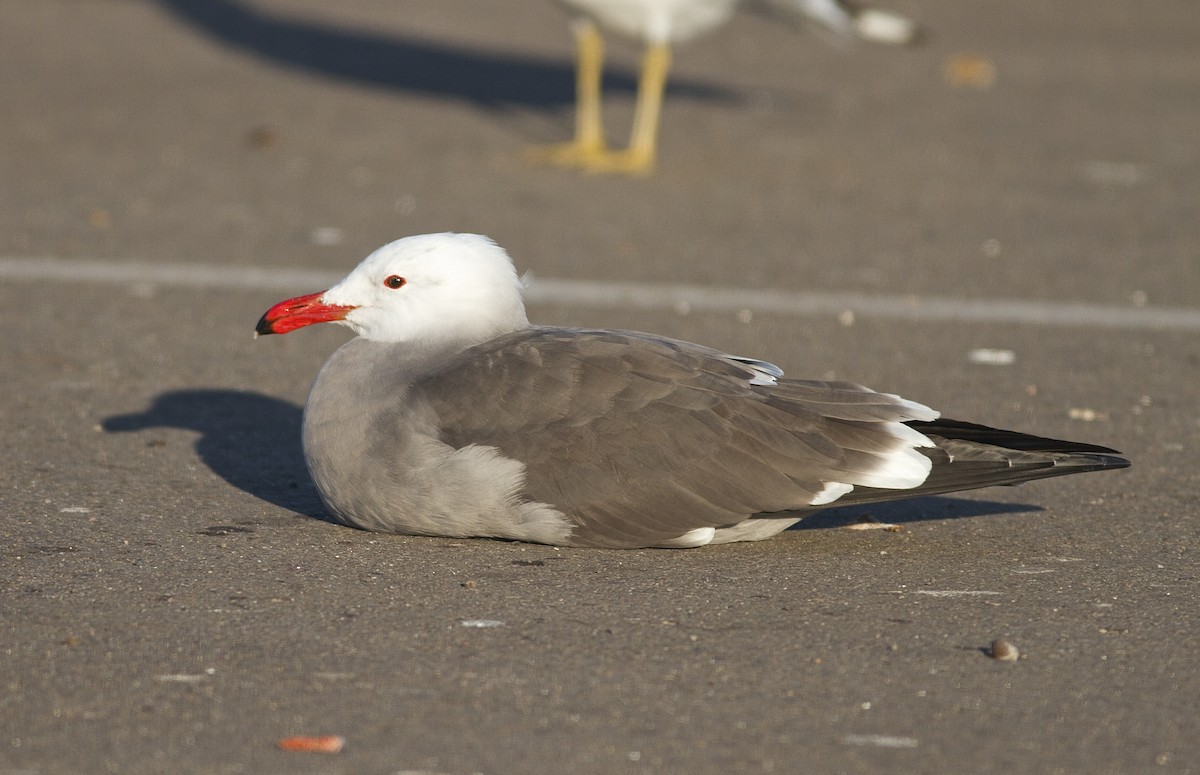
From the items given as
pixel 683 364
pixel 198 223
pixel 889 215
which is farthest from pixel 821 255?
pixel 683 364

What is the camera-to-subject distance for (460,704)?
12.1ft

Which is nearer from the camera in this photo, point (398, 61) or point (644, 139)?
point (644, 139)

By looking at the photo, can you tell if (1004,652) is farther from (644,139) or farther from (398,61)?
(398,61)

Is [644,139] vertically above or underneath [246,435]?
above

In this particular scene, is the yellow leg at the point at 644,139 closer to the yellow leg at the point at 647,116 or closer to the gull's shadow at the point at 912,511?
the yellow leg at the point at 647,116

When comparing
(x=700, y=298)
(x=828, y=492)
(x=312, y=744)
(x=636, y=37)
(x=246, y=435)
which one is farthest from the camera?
(x=636, y=37)

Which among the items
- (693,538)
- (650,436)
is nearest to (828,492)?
(693,538)

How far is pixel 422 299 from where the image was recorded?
515 cm

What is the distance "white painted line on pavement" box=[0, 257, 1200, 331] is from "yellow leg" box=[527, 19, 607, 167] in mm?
3490

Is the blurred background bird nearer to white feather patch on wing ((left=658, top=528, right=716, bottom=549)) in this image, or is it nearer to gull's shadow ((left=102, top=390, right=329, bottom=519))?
gull's shadow ((left=102, top=390, right=329, bottom=519))

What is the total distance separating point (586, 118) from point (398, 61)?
15.1ft

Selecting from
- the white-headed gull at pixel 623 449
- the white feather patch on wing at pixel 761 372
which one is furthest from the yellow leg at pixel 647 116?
the white-headed gull at pixel 623 449

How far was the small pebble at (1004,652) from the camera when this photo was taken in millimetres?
4066

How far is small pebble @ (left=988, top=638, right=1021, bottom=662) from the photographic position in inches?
160
